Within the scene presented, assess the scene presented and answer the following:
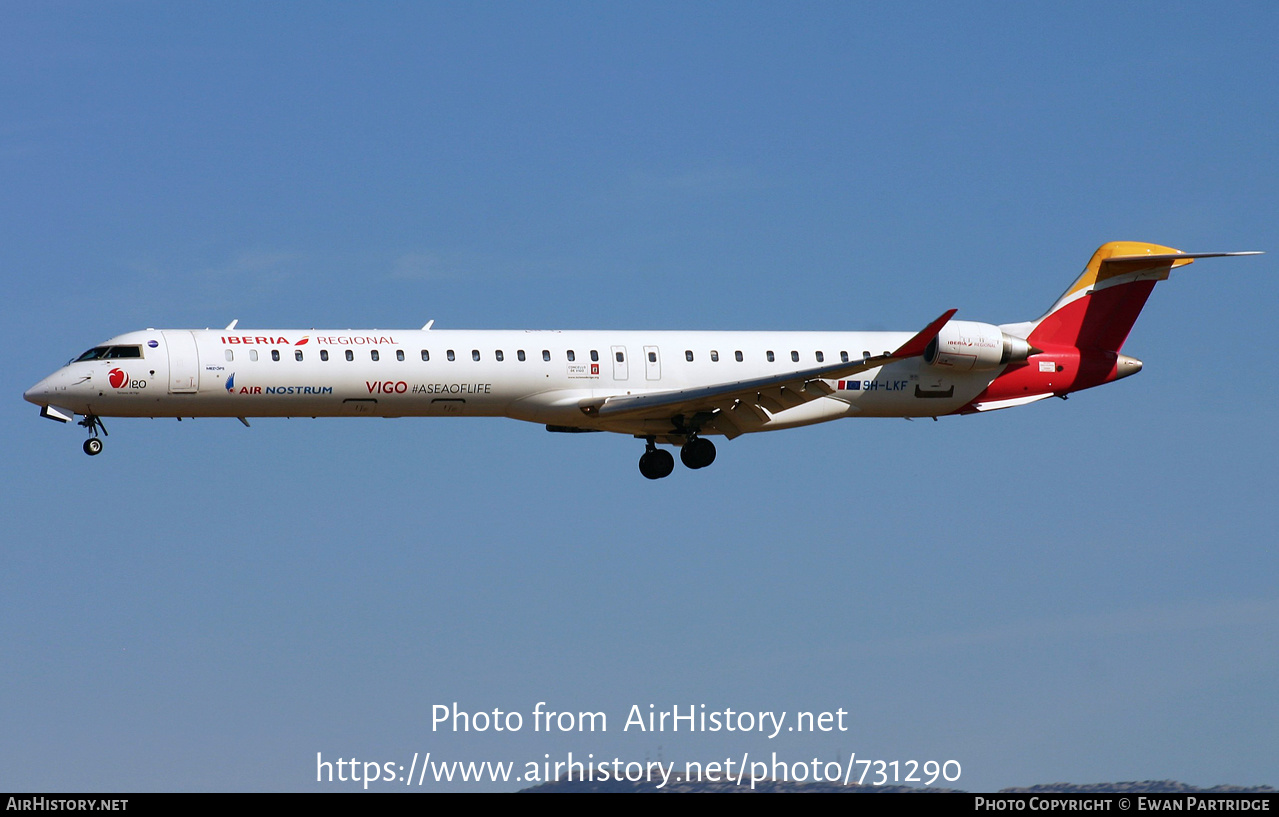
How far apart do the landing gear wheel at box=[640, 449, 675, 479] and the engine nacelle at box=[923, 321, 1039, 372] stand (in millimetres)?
6434

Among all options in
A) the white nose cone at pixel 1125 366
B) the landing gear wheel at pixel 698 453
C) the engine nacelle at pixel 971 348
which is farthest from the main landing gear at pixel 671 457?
the white nose cone at pixel 1125 366

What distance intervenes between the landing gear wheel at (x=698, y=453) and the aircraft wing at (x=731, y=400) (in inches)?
33.7

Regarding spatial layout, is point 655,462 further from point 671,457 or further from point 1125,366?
point 1125,366

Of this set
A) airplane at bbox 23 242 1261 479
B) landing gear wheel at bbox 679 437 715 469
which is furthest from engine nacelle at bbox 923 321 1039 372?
landing gear wheel at bbox 679 437 715 469

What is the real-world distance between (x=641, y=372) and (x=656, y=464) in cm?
264

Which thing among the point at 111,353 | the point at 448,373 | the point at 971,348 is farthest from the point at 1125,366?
the point at 111,353

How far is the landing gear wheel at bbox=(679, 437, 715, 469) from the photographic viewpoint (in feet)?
130

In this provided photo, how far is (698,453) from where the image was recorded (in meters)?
39.7

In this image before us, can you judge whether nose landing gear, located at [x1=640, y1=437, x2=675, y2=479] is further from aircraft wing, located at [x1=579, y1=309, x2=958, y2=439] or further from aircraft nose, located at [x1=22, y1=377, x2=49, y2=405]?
aircraft nose, located at [x1=22, y1=377, x2=49, y2=405]

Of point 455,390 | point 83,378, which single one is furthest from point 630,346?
point 83,378
